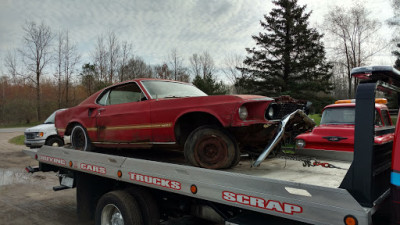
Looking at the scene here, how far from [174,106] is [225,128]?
711 mm

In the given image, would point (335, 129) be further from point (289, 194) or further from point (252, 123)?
point (289, 194)

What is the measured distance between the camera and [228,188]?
247 centimetres

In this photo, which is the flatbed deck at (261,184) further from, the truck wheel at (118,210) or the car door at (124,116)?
the car door at (124,116)

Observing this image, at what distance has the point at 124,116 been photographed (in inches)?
162

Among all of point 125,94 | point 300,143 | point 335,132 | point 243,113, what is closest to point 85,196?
point 125,94

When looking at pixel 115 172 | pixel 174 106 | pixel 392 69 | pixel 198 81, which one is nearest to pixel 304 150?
pixel 174 106

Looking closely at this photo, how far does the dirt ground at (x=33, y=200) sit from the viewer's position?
4984 mm

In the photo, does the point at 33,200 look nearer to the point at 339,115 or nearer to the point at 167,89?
the point at 167,89

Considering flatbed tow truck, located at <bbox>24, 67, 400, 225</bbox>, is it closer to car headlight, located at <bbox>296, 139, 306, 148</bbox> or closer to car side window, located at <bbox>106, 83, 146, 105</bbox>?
car headlight, located at <bbox>296, 139, 306, 148</bbox>

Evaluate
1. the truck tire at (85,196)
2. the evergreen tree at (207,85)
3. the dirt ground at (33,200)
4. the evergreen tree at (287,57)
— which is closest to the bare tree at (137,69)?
the evergreen tree at (207,85)

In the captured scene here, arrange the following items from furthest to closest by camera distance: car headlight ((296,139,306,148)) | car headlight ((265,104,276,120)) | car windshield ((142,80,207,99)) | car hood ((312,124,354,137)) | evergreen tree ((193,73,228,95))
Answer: evergreen tree ((193,73,228,95)) → car hood ((312,124,354,137)) → car headlight ((296,139,306,148)) → car windshield ((142,80,207,99)) → car headlight ((265,104,276,120))

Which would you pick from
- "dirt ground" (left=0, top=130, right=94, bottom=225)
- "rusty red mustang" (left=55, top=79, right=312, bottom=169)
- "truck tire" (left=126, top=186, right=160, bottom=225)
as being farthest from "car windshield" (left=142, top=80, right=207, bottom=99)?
"dirt ground" (left=0, top=130, right=94, bottom=225)

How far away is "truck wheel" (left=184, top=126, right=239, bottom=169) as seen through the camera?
3070 millimetres

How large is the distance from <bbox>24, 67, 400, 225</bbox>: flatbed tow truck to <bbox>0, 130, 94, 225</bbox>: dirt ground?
0.99m
